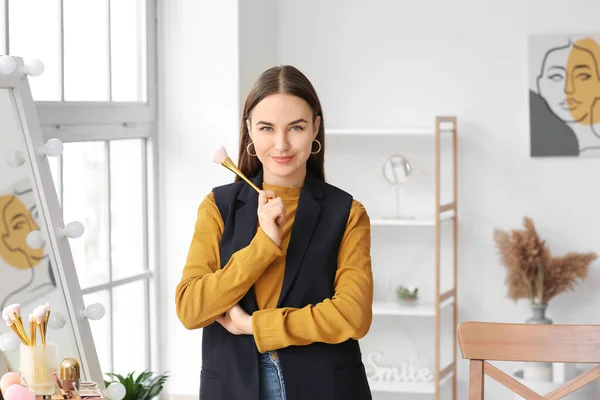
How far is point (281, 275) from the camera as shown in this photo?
5.92 ft

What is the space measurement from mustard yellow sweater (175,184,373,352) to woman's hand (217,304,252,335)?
2cm

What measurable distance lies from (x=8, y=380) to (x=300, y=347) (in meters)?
0.52

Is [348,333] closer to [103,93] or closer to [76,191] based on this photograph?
[76,191]

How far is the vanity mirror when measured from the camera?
6.47 ft

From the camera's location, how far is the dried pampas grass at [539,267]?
Answer: 377 centimetres

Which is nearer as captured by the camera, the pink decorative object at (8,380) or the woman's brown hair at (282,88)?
the pink decorative object at (8,380)

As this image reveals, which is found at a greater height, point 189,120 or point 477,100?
point 477,100

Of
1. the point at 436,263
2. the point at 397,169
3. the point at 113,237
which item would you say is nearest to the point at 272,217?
the point at 113,237

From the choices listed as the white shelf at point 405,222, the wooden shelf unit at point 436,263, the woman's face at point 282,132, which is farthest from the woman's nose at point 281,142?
the white shelf at point 405,222

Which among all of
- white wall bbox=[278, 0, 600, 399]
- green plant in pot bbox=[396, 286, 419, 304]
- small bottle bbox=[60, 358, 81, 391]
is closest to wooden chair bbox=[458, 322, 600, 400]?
small bottle bbox=[60, 358, 81, 391]

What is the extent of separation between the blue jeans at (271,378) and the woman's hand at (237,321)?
0.07 metres

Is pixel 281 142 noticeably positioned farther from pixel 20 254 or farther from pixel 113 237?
pixel 113 237

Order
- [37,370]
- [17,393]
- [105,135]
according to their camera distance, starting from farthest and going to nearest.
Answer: [105,135] < [37,370] < [17,393]

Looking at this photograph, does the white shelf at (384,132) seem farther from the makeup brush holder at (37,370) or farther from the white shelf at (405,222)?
the makeup brush holder at (37,370)
